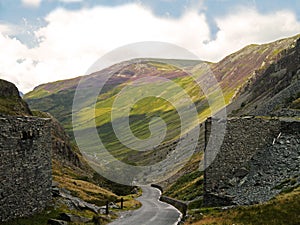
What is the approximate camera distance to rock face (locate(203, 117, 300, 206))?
110 ft

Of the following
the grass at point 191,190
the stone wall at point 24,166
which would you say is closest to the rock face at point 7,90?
the grass at point 191,190

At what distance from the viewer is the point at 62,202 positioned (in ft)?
119

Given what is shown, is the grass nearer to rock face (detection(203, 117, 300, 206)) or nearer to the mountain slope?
rock face (detection(203, 117, 300, 206))

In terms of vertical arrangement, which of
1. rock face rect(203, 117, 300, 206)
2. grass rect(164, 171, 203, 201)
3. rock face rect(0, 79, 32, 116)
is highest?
rock face rect(0, 79, 32, 116)

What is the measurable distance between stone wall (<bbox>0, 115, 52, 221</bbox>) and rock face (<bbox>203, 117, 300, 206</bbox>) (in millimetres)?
14936

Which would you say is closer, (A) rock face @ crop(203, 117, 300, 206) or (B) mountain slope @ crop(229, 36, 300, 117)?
(A) rock face @ crop(203, 117, 300, 206)

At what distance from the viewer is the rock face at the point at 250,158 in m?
33.6

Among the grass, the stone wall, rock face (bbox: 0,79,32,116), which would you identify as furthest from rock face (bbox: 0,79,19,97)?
the stone wall

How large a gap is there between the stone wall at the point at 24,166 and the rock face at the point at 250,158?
14.9 metres

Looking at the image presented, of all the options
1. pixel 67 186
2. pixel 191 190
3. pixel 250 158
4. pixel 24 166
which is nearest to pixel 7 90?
pixel 67 186

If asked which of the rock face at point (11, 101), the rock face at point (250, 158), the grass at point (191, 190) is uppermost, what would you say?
the rock face at point (11, 101)

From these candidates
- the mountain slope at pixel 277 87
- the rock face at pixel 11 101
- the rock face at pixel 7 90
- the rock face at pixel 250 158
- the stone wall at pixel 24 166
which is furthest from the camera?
the rock face at pixel 7 90

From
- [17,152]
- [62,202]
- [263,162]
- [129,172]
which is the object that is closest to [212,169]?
[263,162]

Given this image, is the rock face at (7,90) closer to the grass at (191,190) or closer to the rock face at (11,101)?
the rock face at (11,101)
